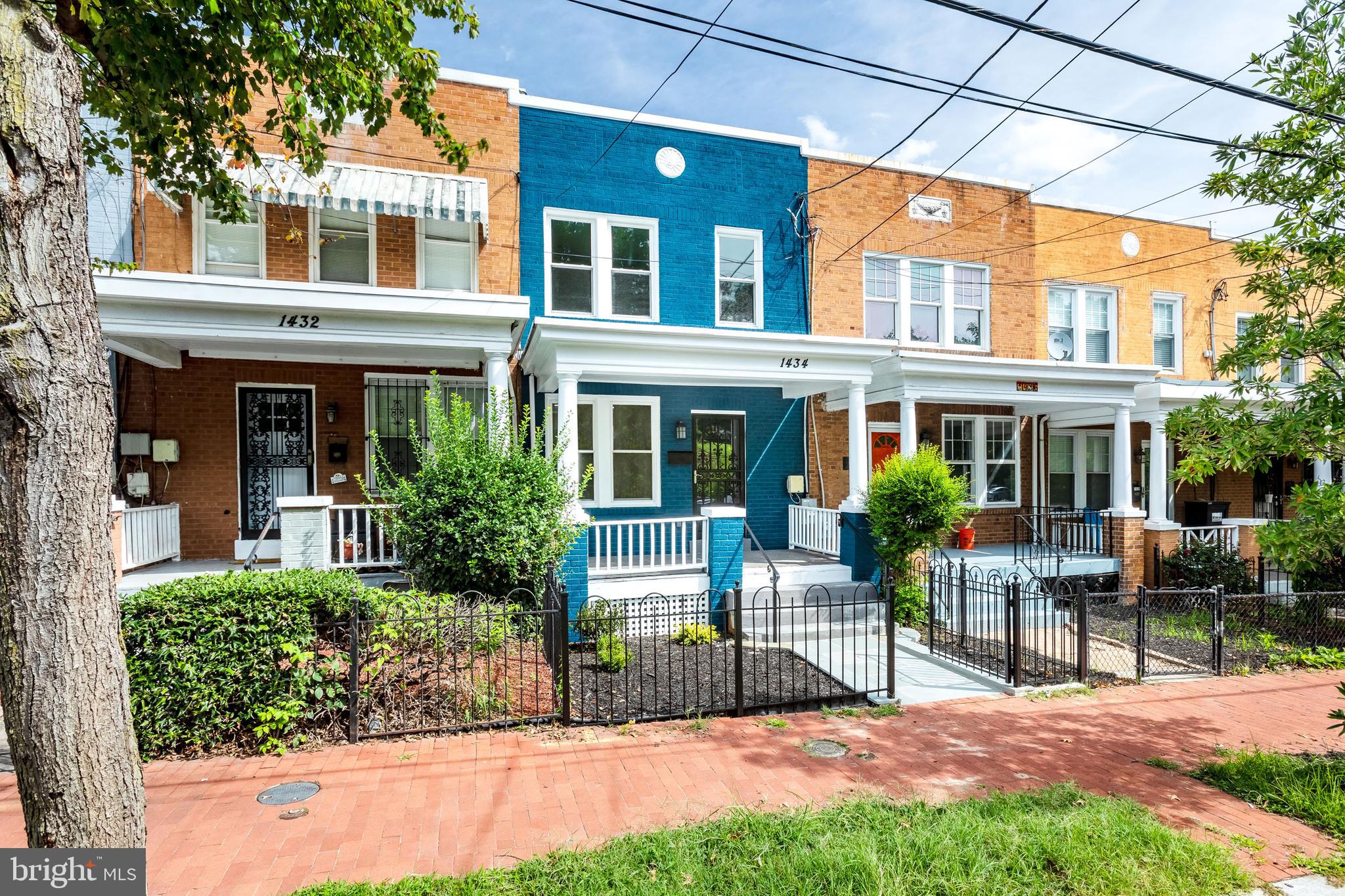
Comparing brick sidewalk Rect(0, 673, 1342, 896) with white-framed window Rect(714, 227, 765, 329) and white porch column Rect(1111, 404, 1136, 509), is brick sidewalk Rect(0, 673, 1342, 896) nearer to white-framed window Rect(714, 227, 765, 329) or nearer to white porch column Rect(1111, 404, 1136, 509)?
white porch column Rect(1111, 404, 1136, 509)

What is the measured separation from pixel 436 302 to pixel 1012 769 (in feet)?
26.5

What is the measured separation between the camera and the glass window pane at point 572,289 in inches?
445

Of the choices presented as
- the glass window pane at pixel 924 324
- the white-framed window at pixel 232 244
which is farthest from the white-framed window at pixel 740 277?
the white-framed window at pixel 232 244

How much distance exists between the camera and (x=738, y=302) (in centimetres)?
1228

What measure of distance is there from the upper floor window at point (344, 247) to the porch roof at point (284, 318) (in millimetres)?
1461

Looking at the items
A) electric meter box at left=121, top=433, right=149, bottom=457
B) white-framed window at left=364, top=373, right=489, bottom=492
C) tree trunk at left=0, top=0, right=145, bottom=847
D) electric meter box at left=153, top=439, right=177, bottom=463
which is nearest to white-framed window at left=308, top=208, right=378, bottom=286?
white-framed window at left=364, top=373, right=489, bottom=492

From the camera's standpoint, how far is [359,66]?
596cm

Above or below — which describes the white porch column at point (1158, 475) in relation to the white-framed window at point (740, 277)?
below

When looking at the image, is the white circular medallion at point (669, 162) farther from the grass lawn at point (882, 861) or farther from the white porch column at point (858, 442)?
the grass lawn at point (882, 861)

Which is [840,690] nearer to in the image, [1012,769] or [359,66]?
[1012,769]

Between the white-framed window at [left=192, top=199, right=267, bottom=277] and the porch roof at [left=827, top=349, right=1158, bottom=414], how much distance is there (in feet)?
31.7

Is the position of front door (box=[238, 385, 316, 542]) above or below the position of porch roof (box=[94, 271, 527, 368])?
below

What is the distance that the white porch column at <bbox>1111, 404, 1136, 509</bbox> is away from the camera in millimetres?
12531

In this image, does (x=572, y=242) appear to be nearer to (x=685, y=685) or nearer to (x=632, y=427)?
(x=632, y=427)
